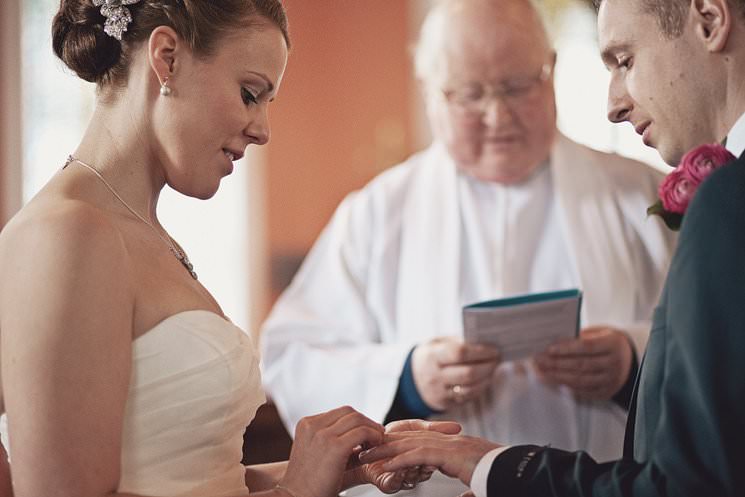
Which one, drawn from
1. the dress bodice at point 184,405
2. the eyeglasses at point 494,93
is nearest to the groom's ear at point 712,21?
the dress bodice at point 184,405

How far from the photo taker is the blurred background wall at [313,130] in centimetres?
834

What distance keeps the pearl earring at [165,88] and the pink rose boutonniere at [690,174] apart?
103 centimetres

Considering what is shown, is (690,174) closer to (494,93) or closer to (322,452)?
(322,452)

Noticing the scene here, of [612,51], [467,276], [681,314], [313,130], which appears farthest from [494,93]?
[313,130]

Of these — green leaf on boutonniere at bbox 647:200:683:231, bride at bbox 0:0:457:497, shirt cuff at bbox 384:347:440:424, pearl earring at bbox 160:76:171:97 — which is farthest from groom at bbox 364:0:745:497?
shirt cuff at bbox 384:347:440:424

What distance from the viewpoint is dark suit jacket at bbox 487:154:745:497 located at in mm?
1695

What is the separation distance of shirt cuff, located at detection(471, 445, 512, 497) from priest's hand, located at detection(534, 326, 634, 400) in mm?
1521

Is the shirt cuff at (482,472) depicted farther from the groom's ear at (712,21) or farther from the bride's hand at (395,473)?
the groom's ear at (712,21)

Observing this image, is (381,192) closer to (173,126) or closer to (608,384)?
(608,384)

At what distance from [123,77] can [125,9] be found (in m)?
0.14

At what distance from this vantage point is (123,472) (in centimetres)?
202

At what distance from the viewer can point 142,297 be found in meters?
A: 2.02

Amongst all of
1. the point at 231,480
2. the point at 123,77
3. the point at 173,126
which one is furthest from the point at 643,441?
the point at 123,77

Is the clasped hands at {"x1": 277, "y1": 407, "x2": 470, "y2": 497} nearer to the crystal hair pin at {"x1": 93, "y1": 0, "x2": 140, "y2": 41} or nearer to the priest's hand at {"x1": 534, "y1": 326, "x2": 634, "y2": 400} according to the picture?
the crystal hair pin at {"x1": 93, "y1": 0, "x2": 140, "y2": 41}
